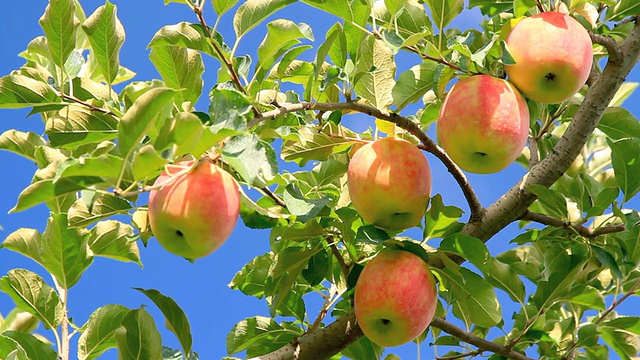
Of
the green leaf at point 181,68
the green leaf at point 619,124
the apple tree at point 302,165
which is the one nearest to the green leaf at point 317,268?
the apple tree at point 302,165

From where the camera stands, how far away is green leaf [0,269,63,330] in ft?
6.49

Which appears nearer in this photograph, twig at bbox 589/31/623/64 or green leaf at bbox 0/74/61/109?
green leaf at bbox 0/74/61/109

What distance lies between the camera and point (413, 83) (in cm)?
191

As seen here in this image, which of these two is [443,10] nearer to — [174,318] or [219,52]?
[219,52]

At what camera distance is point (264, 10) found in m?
1.71

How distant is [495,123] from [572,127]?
519mm

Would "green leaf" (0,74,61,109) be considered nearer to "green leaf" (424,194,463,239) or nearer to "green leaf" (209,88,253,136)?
"green leaf" (209,88,253,136)

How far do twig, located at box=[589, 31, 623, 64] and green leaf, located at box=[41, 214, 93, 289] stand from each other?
5.04ft

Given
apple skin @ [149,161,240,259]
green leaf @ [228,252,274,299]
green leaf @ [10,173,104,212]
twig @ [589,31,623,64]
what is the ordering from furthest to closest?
green leaf @ [228,252,274,299] → twig @ [589,31,623,64] → apple skin @ [149,161,240,259] → green leaf @ [10,173,104,212]

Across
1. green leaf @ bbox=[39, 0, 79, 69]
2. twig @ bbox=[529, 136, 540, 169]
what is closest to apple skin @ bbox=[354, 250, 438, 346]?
twig @ bbox=[529, 136, 540, 169]

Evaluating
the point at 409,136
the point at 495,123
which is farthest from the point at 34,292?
the point at 495,123

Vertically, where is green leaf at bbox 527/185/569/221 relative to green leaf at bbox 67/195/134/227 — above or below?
above

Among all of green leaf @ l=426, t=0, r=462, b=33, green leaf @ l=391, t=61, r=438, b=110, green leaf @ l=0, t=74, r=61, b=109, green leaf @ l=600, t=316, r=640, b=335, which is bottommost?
green leaf @ l=600, t=316, r=640, b=335

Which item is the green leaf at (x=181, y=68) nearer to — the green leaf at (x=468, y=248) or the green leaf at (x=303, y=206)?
the green leaf at (x=303, y=206)
